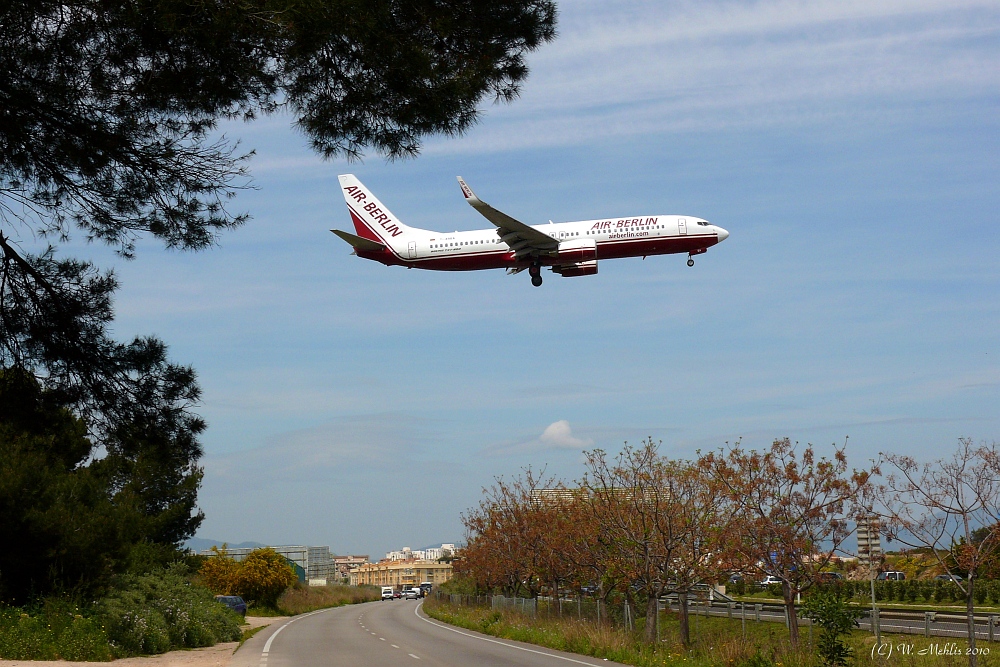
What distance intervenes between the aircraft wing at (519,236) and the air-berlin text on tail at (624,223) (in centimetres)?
198

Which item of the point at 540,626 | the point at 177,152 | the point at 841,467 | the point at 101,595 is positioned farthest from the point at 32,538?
the point at 841,467

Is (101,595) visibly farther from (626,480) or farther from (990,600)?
(990,600)

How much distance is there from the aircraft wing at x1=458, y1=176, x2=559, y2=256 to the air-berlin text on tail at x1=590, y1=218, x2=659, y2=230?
198 cm

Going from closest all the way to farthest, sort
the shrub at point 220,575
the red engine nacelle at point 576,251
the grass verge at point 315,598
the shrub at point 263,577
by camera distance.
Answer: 1. the red engine nacelle at point 576,251
2. the shrub at point 220,575
3. the shrub at point 263,577
4. the grass verge at point 315,598

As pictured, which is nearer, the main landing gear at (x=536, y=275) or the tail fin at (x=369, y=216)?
the main landing gear at (x=536, y=275)

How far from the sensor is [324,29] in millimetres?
8844

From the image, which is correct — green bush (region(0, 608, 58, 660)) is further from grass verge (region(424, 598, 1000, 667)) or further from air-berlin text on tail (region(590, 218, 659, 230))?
air-berlin text on tail (region(590, 218, 659, 230))

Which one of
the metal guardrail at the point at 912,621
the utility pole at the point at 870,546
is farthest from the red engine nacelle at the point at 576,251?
the metal guardrail at the point at 912,621

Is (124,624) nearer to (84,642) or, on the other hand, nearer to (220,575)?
(84,642)

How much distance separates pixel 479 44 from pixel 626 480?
21.1 m

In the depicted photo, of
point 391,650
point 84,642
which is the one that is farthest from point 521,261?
point 84,642

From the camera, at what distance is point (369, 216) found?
4022 centimetres

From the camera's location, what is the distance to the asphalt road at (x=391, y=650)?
860 inches

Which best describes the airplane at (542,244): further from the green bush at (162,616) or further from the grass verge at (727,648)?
the green bush at (162,616)
